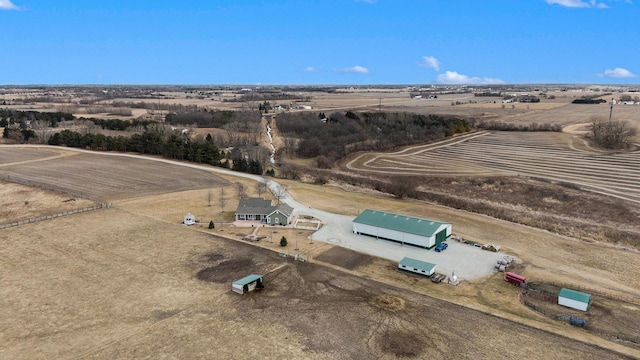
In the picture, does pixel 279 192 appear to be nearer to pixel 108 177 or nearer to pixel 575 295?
pixel 108 177

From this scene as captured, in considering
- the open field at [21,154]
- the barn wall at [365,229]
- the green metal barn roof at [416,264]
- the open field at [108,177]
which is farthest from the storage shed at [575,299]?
the open field at [21,154]

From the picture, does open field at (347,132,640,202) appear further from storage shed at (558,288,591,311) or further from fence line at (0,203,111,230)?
fence line at (0,203,111,230)

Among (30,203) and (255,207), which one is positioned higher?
(255,207)

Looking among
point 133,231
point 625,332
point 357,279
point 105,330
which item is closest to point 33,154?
point 133,231

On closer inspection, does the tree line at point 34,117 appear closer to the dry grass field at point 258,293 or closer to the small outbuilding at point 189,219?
the dry grass field at point 258,293

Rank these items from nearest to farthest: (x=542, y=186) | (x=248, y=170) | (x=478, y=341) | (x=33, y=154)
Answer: (x=478, y=341) → (x=542, y=186) → (x=248, y=170) → (x=33, y=154)

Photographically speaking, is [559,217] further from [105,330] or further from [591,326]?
[105,330]

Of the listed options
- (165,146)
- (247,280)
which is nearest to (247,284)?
(247,280)
